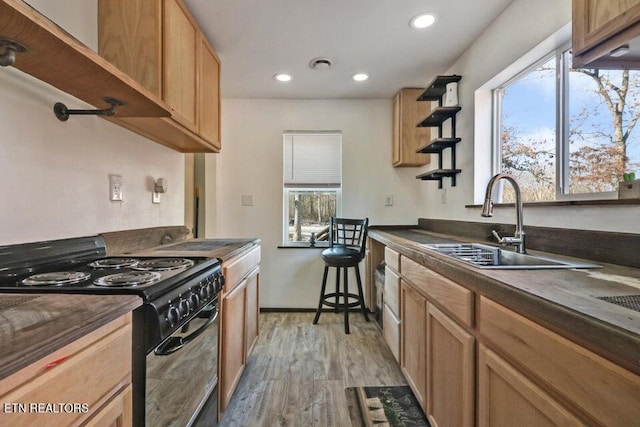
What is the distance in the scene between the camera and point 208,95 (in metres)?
2.11

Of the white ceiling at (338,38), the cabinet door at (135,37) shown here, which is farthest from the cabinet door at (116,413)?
the white ceiling at (338,38)

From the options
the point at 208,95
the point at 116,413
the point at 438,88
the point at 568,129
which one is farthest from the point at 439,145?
the point at 116,413

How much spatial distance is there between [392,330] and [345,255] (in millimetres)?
807

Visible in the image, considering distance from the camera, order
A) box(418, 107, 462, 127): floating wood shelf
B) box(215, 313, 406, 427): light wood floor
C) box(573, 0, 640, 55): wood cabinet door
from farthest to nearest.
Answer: box(418, 107, 462, 127): floating wood shelf < box(215, 313, 406, 427): light wood floor < box(573, 0, 640, 55): wood cabinet door

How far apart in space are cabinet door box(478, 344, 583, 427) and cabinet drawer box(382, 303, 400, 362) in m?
0.97

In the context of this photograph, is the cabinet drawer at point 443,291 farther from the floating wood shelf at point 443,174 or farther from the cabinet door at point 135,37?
the cabinet door at point 135,37

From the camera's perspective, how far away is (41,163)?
114 cm

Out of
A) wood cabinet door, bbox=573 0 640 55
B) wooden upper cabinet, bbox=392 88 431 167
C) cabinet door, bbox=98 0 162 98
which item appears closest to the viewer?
wood cabinet door, bbox=573 0 640 55

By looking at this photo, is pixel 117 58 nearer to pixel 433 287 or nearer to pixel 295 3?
pixel 295 3

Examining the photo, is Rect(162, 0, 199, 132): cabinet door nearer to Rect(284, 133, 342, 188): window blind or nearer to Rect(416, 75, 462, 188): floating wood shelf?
Rect(284, 133, 342, 188): window blind

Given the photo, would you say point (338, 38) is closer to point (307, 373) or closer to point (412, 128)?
point (412, 128)

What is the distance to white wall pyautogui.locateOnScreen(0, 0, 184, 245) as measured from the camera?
102 centimetres

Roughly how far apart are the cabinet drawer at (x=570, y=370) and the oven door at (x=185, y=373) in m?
0.99

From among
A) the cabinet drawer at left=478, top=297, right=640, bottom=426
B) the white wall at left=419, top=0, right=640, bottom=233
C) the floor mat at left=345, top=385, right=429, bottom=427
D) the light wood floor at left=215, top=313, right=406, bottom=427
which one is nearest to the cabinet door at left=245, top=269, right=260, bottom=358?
the light wood floor at left=215, top=313, right=406, bottom=427
